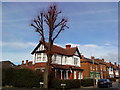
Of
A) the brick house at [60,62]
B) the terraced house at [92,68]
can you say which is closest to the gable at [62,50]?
the brick house at [60,62]

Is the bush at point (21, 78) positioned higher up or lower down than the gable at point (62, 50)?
lower down

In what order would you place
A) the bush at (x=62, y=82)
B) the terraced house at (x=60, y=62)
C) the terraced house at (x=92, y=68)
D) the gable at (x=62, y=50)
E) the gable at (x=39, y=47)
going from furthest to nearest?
the terraced house at (x=92, y=68) → the gable at (x=62, y=50) → the gable at (x=39, y=47) → the terraced house at (x=60, y=62) → the bush at (x=62, y=82)

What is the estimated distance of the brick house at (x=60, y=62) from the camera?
31034 mm

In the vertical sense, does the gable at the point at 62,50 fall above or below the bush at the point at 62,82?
above

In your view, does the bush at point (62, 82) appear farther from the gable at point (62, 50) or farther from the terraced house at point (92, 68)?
the terraced house at point (92, 68)

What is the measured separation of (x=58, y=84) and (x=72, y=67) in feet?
38.2

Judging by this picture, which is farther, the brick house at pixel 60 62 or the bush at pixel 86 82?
the brick house at pixel 60 62

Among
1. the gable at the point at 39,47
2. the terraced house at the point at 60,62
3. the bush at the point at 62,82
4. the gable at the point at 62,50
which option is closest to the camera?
the bush at the point at 62,82

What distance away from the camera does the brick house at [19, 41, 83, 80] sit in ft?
102

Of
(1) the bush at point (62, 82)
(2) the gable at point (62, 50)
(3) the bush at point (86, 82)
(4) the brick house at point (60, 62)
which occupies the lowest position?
(3) the bush at point (86, 82)

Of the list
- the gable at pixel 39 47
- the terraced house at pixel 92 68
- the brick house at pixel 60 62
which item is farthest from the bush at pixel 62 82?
the terraced house at pixel 92 68

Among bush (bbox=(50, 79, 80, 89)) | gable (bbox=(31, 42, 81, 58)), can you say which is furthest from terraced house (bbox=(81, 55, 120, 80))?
bush (bbox=(50, 79, 80, 89))

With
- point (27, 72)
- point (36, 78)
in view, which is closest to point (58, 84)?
point (36, 78)

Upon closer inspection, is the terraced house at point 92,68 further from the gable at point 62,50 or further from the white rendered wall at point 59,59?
the white rendered wall at point 59,59
